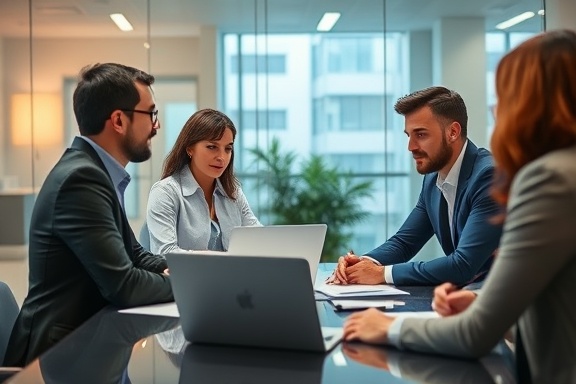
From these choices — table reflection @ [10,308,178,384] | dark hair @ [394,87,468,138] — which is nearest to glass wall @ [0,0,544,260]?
dark hair @ [394,87,468,138]

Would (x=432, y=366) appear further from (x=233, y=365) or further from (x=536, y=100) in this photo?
(x=536, y=100)

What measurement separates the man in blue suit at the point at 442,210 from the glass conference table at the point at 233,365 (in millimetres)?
924

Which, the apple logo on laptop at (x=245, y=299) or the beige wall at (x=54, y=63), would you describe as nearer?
the apple logo on laptop at (x=245, y=299)

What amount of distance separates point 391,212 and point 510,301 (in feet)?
17.0

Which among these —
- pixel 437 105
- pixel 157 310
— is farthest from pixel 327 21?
pixel 157 310

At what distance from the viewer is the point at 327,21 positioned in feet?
21.3

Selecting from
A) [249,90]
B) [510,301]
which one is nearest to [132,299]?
[510,301]

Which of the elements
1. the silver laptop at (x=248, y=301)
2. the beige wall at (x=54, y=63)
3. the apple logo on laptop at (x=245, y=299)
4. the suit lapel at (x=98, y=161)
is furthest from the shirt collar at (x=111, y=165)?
the beige wall at (x=54, y=63)

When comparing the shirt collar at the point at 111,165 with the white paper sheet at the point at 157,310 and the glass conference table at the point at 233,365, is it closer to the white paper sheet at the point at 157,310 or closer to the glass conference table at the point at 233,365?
the white paper sheet at the point at 157,310

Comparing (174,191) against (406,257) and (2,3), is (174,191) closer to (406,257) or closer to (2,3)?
(406,257)

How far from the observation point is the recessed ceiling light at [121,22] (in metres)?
6.39

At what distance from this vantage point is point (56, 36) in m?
6.42

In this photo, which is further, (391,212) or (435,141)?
(391,212)

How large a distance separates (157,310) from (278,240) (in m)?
0.40
